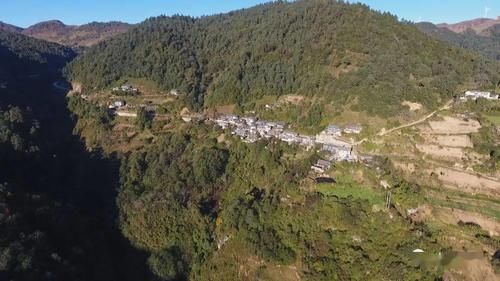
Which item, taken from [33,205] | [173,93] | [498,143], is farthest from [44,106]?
[498,143]

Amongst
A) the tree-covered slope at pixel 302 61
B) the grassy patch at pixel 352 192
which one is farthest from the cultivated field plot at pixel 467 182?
the tree-covered slope at pixel 302 61

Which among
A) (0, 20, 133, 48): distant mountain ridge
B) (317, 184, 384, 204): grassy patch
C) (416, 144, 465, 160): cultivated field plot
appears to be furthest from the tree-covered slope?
(0, 20, 133, 48): distant mountain ridge

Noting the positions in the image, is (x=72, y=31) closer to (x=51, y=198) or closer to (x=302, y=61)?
(x=302, y=61)

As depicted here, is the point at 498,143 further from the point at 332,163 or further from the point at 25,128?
the point at 25,128

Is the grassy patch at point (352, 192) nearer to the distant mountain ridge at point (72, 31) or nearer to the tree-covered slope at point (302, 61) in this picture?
the tree-covered slope at point (302, 61)

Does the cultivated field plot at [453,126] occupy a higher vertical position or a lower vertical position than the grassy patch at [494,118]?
lower

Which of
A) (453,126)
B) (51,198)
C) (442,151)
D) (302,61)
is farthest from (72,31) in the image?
(442,151)

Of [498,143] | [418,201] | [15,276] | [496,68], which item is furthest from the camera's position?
[496,68]
